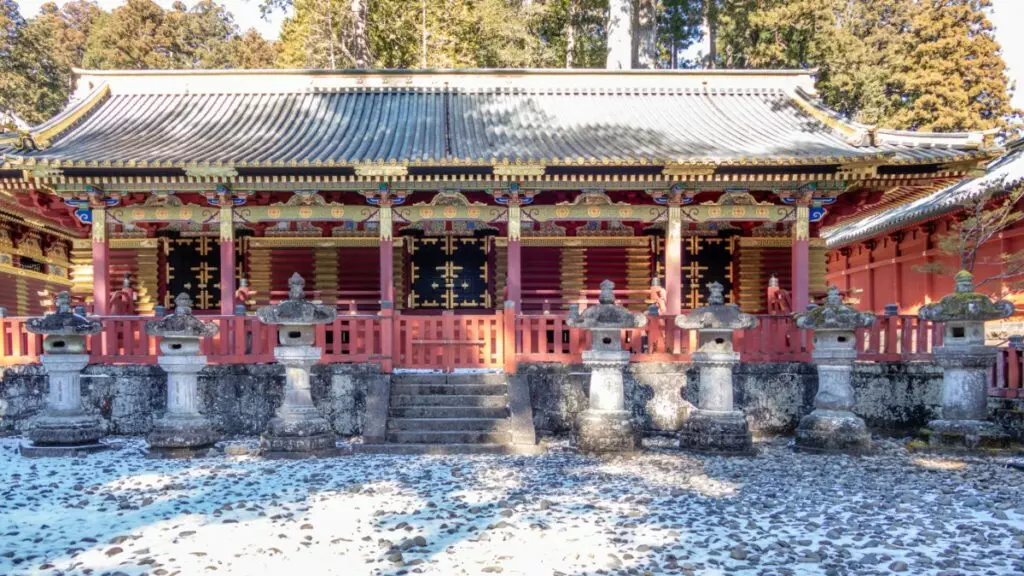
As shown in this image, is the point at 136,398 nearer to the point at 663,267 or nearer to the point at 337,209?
the point at 337,209

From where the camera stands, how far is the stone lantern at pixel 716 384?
10.1 metres

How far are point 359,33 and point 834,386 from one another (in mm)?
25050

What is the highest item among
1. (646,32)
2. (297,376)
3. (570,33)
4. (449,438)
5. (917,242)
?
(570,33)

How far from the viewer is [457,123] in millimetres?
15789

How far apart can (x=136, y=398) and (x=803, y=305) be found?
11.7 metres

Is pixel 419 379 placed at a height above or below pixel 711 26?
below

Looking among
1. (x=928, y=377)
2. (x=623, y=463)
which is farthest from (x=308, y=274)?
(x=928, y=377)

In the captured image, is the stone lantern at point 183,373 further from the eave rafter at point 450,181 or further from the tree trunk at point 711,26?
the tree trunk at point 711,26

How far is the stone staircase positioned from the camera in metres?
10.2

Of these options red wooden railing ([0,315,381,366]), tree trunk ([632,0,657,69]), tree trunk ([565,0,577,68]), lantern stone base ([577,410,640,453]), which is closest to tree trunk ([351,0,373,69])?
tree trunk ([565,0,577,68])

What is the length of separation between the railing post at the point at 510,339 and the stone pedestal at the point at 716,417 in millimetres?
2932

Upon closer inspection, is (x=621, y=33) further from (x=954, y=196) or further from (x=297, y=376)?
(x=297, y=376)

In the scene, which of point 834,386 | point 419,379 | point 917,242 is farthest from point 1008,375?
point 917,242

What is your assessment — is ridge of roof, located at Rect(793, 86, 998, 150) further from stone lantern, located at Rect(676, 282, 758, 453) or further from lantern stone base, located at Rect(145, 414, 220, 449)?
lantern stone base, located at Rect(145, 414, 220, 449)
